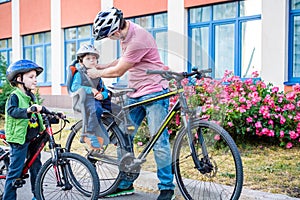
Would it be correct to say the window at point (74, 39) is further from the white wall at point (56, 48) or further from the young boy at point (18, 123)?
the young boy at point (18, 123)

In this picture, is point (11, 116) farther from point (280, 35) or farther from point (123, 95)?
point (280, 35)

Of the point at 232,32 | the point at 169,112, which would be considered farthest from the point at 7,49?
the point at 169,112

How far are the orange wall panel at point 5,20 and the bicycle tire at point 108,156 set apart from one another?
17.2 m

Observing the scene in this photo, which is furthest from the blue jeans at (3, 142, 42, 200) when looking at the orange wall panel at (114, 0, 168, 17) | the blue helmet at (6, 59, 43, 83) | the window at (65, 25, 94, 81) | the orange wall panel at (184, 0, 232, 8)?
the window at (65, 25, 94, 81)

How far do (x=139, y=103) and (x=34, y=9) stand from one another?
15759 mm

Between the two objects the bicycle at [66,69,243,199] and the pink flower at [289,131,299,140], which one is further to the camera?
the pink flower at [289,131,299,140]

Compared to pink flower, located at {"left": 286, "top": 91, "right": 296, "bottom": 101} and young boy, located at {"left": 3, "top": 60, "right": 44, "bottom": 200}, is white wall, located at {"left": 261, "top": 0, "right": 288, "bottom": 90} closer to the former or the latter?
pink flower, located at {"left": 286, "top": 91, "right": 296, "bottom": 101}

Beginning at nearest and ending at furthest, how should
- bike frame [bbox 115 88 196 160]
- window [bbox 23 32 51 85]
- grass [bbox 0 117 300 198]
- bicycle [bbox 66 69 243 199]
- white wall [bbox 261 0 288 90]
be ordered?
1. bicycle [bbox 66 69 243 199]
2. bike frame [bbox 115 88 196 160]
3. grass [bbox 0 117 300 198]
4. white wall [bbox 261 0 288 90]
5. window [bbox 23 32 51 85]

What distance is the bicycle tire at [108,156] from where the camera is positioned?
15.2 ft

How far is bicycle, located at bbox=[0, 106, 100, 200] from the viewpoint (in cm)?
411

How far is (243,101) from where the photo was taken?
7.28 meters

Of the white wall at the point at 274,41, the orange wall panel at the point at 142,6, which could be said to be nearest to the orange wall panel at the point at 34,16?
the orange wall panel at the point at 142,6

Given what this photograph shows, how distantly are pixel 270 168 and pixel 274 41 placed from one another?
5.66 meters

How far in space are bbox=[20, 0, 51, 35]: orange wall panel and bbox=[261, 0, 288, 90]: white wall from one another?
9.96 metres
